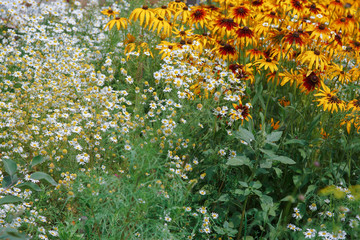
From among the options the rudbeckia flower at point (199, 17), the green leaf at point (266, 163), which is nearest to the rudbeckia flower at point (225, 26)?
the rudbeckia flower at point (199, 17)

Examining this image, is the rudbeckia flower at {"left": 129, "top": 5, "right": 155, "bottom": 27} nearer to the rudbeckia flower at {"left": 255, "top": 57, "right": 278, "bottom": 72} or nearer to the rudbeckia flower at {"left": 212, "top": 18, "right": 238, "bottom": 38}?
the rudbeckia flower at {"left": 212, "top": 18, "right": 238, "bottom": 38}

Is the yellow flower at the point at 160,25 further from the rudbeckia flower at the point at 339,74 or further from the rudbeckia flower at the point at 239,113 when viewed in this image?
the rudbeckia flower at the point at 339,74

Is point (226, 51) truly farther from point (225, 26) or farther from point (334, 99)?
point (334, 99)

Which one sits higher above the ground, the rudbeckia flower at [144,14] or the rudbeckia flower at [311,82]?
the rudbeckia flower at [144,14]

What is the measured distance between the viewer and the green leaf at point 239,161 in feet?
8.18

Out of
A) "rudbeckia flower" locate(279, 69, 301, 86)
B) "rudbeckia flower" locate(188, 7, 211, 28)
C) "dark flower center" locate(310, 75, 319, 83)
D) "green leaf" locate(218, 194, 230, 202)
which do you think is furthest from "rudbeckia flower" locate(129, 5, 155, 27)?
"green leaf" locate(218, 194, 230, 202)

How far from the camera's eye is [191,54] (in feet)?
11.1

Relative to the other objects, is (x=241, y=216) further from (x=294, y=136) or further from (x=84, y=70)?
(x=84, y=70)

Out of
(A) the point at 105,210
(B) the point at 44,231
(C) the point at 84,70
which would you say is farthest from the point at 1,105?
(A) the point at 105,210

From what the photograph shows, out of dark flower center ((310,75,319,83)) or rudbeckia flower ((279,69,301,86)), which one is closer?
dark flower center ((310,75,319,83))

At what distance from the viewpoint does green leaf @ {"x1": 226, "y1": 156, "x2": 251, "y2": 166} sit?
98.2 inches

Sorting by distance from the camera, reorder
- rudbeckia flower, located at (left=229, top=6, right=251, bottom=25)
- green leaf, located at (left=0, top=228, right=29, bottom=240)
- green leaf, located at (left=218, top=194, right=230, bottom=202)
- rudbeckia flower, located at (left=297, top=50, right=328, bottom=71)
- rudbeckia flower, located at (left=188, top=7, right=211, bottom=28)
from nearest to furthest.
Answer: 1. green leaf, located at (left=0, top=228, right=29, bottom=240)
2. green leaf, located at (left=218, top=194, right=230, bottom=202)
3. rudbeckia flower, located at (left=297, top=50, right=328, bottom=71)
4. rudbeckia flower, located at (left=229, top=6, right=251, bottom=25)
5. rudbeckia flower, located at (left=188, top=7, right=211, bottom=28)

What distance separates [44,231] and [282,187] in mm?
1616

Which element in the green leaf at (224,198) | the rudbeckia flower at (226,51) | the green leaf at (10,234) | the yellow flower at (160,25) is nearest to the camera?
the green leaf at (10,234)
